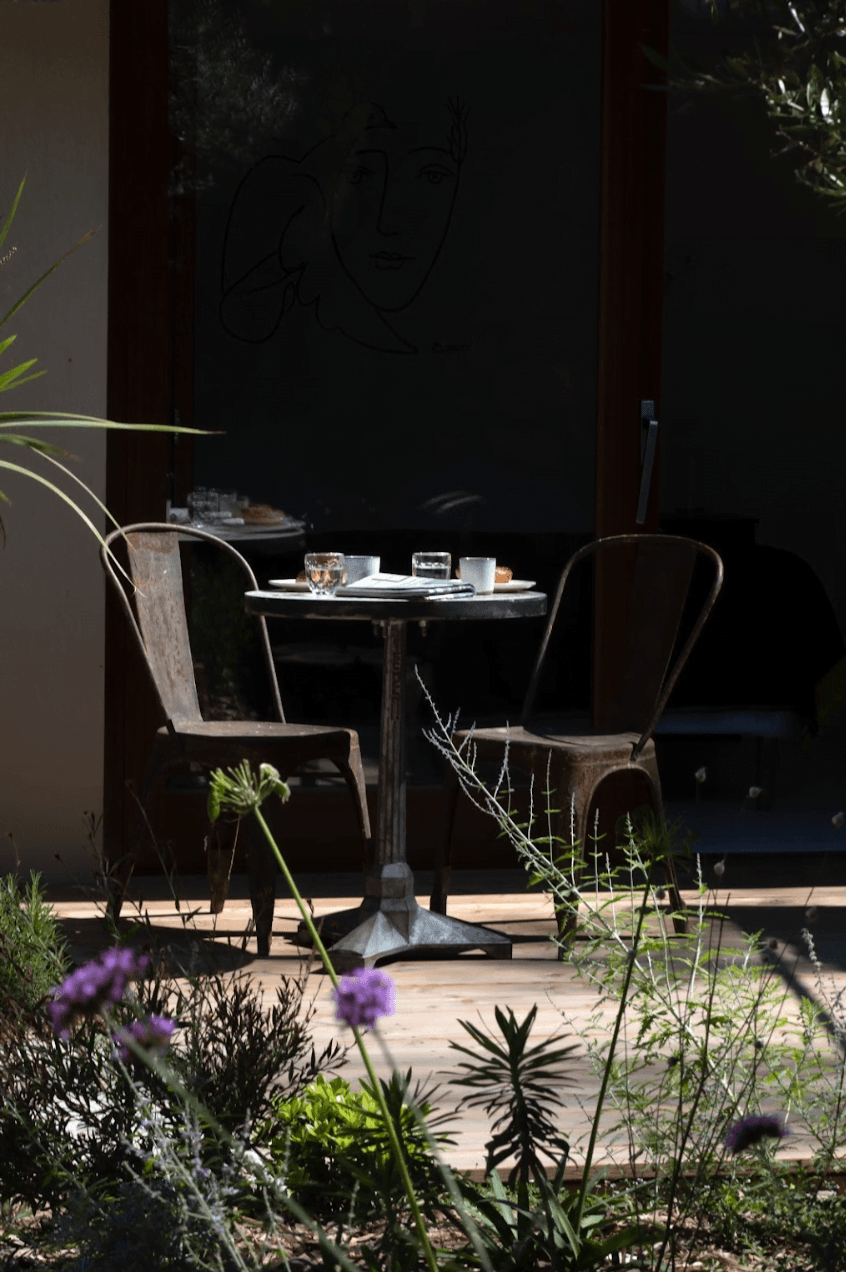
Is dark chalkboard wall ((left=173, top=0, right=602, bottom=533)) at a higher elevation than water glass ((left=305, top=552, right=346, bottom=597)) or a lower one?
higher

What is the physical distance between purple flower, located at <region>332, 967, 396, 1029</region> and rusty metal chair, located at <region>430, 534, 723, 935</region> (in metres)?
2.14

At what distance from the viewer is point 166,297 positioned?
15.5 ft

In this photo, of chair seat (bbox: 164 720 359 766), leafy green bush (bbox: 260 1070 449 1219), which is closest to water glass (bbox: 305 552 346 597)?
chair seat (bbox: 164 720 359 766)

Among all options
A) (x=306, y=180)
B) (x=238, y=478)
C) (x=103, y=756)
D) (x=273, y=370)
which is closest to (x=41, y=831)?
(x=103, y=756)

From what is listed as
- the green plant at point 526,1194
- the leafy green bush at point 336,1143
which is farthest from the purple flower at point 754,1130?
the leafy green bush at point 336,1143

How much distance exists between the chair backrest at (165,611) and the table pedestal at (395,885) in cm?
50

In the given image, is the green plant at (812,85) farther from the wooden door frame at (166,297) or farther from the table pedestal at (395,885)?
the wooden door frame at (166,297)

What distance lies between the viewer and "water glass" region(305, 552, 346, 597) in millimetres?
3746

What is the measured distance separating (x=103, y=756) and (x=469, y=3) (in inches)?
94.8

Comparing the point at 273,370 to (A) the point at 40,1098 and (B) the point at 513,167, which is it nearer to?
(B) the point at 513,167

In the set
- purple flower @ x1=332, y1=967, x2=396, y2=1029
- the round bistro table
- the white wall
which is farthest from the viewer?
the white wall

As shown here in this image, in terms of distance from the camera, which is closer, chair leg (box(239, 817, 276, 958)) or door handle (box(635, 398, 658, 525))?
chair leg (box(239, 817, 276, 958))

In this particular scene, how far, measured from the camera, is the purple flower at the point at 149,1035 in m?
1.59

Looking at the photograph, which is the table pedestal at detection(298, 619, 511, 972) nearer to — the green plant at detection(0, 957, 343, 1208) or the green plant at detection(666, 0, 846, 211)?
the green plant at detection(0, 957, 343, 1208)
